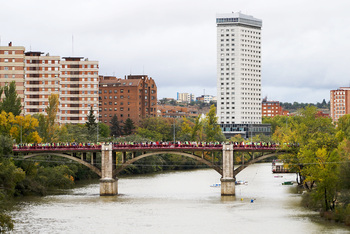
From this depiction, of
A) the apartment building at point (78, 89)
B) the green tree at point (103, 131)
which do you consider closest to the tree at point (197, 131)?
the green tree at point (103, 131)

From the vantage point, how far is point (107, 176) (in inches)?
3875

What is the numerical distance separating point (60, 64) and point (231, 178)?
87027mm

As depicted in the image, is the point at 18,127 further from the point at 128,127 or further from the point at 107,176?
the point at 128,127

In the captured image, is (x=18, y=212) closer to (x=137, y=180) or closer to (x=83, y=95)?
(x=137, y=180)

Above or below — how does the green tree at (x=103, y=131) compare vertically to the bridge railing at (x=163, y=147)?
above

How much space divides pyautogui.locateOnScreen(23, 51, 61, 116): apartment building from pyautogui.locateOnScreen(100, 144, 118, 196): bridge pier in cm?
7454

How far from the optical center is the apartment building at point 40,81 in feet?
555

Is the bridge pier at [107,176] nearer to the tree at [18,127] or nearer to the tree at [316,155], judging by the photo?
the tree at [18,127]

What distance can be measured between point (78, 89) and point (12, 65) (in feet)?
62.4

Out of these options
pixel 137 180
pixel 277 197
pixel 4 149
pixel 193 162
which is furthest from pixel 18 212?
pixel 193 162

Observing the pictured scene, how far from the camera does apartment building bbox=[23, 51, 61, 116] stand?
555 ft

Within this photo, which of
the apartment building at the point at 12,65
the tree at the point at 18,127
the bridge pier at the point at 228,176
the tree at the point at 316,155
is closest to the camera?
the tree at the point at 316,155

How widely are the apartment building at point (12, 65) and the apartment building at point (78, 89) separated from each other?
42.0 ft

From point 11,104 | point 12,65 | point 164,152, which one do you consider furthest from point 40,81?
point 164,152
